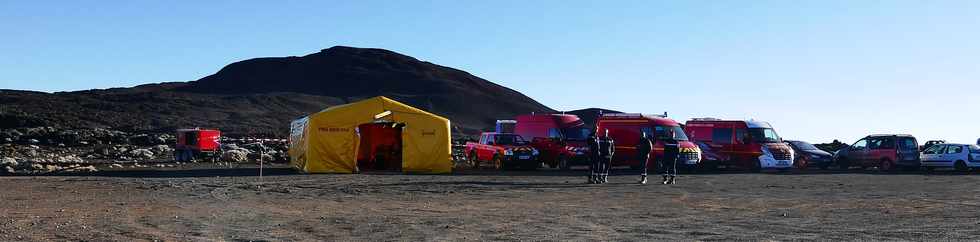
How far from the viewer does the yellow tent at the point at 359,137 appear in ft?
98.2

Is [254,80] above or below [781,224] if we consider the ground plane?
above

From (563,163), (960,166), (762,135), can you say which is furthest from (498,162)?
(960,166)

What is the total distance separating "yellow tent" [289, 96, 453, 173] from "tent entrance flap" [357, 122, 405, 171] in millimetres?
2141

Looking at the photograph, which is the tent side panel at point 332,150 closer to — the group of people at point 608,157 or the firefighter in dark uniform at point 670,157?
the group of people at point 608,157

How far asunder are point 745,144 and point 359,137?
12932 mm

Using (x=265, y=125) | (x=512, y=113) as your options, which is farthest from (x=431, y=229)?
(x=512, y=113)

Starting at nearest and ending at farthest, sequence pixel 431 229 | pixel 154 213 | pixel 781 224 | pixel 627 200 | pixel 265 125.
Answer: pixel 431 229 < pixel 781 224 < pixel 154 213 < pixel 627 200 < pixel 265 125

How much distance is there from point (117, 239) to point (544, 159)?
935 inches

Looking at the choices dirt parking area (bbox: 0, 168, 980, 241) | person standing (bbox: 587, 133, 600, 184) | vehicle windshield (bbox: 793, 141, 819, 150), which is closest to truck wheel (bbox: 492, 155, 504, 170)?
dirt parking area (bbox: 0, 168, 980, 241)

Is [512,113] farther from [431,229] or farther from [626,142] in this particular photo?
[431,229]

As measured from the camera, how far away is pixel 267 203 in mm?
17547

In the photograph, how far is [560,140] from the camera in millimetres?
34375

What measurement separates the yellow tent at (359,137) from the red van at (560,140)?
4.60m

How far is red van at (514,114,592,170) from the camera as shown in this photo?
3406cm
